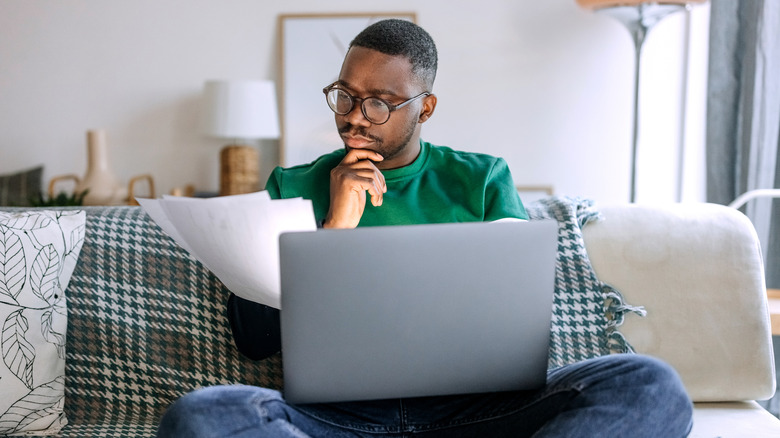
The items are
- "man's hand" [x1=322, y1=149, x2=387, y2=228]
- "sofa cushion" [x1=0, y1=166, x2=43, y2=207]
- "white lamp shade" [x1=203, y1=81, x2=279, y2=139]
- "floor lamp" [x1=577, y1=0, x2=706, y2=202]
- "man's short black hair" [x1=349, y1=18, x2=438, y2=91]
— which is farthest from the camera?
"sofa cushion" [x1=0, y1=166, x2=43, y2=207]

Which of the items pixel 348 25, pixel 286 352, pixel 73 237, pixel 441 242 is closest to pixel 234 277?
pixel 286 352

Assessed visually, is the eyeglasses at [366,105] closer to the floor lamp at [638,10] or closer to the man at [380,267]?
the man at [380,267]

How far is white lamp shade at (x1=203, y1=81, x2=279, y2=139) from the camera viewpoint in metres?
3.30

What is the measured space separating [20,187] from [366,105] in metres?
2.71

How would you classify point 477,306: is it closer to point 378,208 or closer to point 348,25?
point 378,208

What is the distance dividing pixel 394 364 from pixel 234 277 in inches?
10.2

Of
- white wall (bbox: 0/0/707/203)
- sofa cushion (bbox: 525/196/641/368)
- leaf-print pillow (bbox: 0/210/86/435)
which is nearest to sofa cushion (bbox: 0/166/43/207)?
white wall (bbox: 0/0/707/203)

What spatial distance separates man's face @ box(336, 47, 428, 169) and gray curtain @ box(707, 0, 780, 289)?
160cm

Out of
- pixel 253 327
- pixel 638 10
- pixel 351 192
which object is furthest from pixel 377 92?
pixel 638 10

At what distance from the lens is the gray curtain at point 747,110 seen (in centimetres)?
248

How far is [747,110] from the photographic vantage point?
8.64 feet

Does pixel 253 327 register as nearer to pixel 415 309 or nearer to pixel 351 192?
pixel 351 192

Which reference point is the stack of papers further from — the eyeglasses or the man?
the eyeglasses

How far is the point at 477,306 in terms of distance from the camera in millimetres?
969
